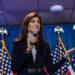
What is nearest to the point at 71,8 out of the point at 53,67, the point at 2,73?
the point at 2,73

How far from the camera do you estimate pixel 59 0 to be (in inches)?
159

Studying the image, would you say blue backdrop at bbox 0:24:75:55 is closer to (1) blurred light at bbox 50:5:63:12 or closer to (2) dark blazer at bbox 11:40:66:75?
(1) blurred light at bbox 50:5:63:12

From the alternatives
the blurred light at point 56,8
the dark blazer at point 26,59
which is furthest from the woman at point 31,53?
the blurred light at point 56,8

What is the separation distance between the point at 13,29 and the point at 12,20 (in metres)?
0.40

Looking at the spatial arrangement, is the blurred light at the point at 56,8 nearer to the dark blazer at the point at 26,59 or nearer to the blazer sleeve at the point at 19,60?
the dark blazer at the point at 26,59

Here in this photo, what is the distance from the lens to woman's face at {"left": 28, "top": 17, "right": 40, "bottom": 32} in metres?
1.25

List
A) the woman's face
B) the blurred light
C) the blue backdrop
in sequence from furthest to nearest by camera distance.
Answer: the blue backdrop → the blurred light → the woman's face

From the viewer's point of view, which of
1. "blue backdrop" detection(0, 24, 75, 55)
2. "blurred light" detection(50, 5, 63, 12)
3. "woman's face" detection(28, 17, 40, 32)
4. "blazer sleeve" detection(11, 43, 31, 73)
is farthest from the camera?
"blue backdrop" detection(0, 24, 75, 55)

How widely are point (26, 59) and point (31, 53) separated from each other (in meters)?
0.05

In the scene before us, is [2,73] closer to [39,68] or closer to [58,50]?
[58,50]

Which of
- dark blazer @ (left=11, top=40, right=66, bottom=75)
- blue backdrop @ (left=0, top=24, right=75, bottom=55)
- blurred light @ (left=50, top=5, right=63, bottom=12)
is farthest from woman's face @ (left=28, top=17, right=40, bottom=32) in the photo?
blue backdrop @ (left=0, top=24, right=75, bottom=55)

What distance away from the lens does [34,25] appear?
1.26 m

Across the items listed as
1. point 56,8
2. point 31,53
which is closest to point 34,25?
point 31,53

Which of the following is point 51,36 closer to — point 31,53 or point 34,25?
point 34,25
